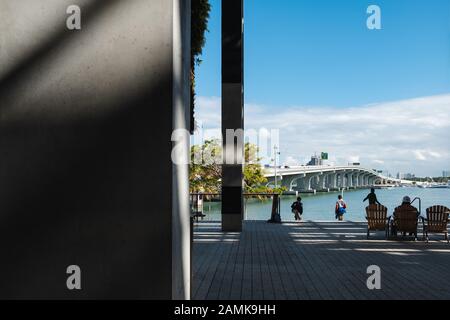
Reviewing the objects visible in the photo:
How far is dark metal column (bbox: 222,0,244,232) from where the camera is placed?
15.2 m

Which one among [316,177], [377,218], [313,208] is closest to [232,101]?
[377,218]

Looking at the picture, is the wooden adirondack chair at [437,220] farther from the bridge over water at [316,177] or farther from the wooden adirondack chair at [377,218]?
the bridge over water at [316,177]

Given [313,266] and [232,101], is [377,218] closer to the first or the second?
[313,266]

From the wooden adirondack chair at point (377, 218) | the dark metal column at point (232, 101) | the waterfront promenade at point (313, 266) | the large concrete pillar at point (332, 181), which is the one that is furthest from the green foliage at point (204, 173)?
the wooden adirondack chair at point (377, 218)

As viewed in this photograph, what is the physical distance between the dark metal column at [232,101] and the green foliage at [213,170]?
94.6ft

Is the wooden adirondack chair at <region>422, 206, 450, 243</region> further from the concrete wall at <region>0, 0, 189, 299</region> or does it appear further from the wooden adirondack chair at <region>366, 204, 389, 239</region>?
the concrete wall at <region>0, 0, 189, 299</region>

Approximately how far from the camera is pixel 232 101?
15.4 m

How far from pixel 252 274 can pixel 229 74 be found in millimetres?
8764

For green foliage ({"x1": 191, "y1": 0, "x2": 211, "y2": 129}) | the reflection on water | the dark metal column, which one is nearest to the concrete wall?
green foliage ({"x1": 191, "y1": 0, "x2": 211, "y2": 129})

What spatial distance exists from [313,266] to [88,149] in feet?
19.8

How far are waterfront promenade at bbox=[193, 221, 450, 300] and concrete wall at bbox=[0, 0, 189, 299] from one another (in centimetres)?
282

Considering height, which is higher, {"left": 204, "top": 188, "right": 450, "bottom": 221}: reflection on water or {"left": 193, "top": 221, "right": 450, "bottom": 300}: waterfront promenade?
{"left": 193, "top": 221, "right": 450, "bottom": 300}: waterfront promenade
